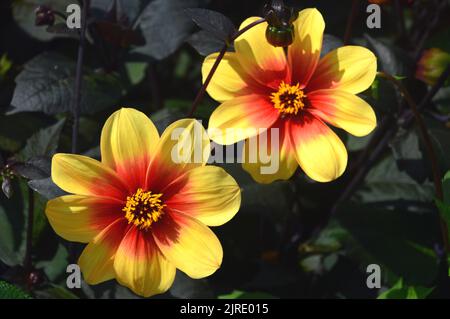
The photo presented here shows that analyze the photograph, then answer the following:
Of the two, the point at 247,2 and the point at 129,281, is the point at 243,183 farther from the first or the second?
the point at 247,2

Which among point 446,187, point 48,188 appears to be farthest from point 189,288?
point 446,187

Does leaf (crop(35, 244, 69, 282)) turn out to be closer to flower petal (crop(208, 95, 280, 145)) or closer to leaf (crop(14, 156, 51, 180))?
leaf (crop(14, 156, 51, 180))

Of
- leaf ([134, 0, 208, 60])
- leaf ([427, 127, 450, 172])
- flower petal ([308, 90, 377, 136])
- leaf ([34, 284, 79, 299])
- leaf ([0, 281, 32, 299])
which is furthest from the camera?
leaf ([134, 0, 208, 60])

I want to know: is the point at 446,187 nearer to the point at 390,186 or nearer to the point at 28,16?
the point at 390,186

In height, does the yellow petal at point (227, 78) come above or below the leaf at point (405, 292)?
above

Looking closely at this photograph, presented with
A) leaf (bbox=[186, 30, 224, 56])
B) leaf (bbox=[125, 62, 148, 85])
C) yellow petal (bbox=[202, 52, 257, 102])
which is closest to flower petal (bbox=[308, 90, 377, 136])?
yellow petal (bbox=[202, 52, 257, 102])

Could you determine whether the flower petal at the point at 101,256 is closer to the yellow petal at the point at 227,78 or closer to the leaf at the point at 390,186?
the yellow petal at the point at 227,78

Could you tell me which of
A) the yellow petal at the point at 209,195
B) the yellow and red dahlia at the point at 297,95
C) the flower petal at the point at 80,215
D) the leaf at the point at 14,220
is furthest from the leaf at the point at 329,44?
the leaf at the point at 14,220
